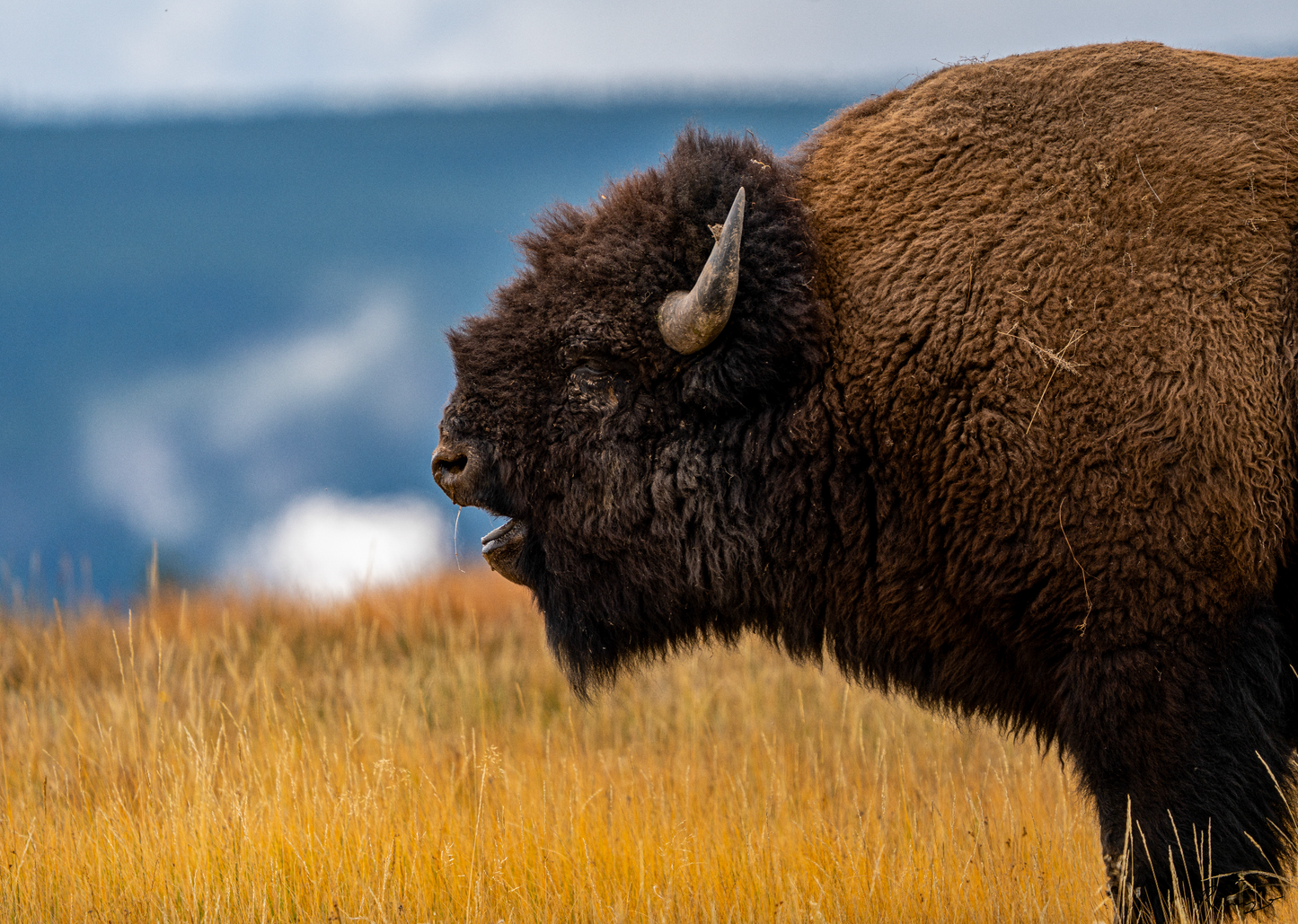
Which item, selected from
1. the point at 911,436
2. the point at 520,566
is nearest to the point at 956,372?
the point at 911,436

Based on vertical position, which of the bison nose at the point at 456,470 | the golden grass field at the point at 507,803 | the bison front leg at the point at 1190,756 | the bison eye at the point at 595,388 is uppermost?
the bison eye at the point at 595,388

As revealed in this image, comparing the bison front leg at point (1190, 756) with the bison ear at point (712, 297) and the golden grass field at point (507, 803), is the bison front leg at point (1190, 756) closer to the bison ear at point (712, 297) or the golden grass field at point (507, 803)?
the golden grass field at point (507, 803)

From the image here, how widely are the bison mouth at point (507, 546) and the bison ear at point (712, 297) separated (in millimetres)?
850

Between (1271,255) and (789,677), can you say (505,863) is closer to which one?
(1271,255)

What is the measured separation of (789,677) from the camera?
7.57 metres

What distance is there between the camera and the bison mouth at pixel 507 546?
3.78 m

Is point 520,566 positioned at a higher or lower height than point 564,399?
lower

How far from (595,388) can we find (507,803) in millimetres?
2141

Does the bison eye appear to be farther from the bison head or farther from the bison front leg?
the bison front leg

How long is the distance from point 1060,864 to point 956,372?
210 cm

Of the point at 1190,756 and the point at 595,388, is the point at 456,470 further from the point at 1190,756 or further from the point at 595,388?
the point at 1190,756

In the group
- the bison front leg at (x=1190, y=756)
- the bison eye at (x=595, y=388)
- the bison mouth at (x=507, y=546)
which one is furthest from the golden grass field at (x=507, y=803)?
the bison eye at (x=595, y=388)

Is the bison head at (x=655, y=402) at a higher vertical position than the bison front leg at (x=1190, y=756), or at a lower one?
higher

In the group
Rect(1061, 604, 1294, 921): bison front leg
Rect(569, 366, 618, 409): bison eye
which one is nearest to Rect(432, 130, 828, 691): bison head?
Rect(569, 366, 618, 409): bison eye
